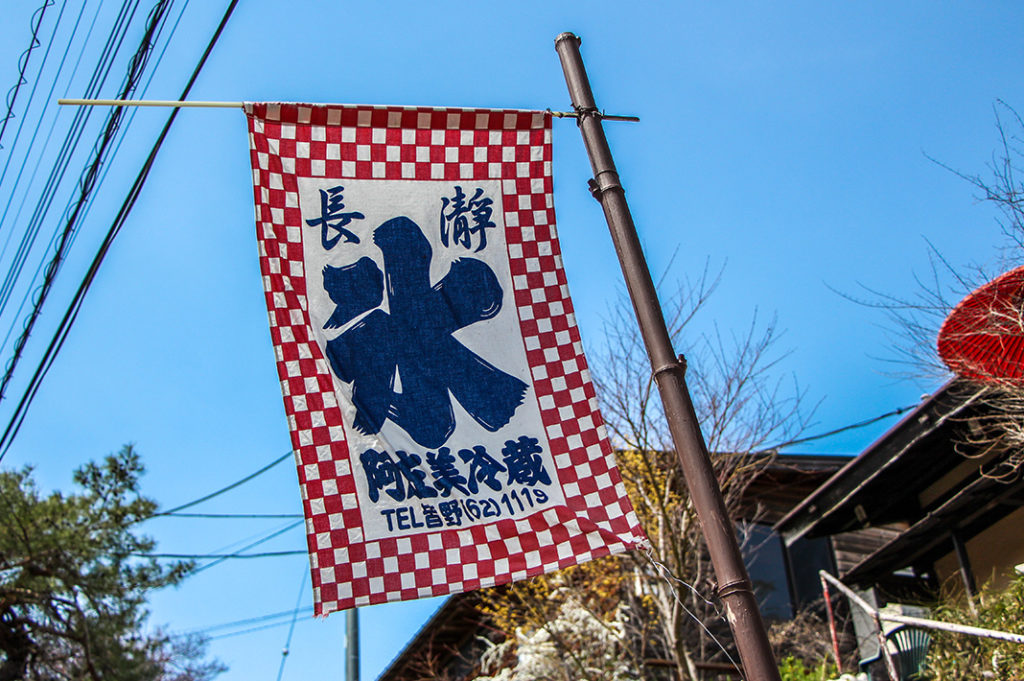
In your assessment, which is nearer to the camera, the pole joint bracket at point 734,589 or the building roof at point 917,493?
the pole joint bracket at point 734,589

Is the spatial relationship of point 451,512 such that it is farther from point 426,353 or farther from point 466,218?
point 466,218

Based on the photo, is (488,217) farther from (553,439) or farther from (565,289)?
(553,439)

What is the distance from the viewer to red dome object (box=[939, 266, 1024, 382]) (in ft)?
28.3

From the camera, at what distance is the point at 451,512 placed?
16.6ft

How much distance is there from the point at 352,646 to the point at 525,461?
8631 mm

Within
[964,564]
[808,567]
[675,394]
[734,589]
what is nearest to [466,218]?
[675,394]

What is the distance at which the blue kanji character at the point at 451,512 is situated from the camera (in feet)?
Answer: 16.6

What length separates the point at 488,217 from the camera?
18.8 ft

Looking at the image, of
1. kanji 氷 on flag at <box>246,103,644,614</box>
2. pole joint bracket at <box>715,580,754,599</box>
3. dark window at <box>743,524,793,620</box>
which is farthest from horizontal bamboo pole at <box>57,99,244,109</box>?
dark window at <box>743,524,793,620</box>

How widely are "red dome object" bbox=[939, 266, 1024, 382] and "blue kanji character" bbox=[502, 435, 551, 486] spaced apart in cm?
539

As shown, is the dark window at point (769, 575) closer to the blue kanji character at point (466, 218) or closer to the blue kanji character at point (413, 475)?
the blue kanji character at point (466, 218)

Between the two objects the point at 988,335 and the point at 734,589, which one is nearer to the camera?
the point at 734,589

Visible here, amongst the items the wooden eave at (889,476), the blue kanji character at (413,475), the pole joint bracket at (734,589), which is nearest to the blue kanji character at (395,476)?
the blue kanji character at (413,475)

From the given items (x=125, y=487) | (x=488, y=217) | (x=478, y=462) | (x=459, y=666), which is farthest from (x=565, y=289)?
(x=459, y=666)
